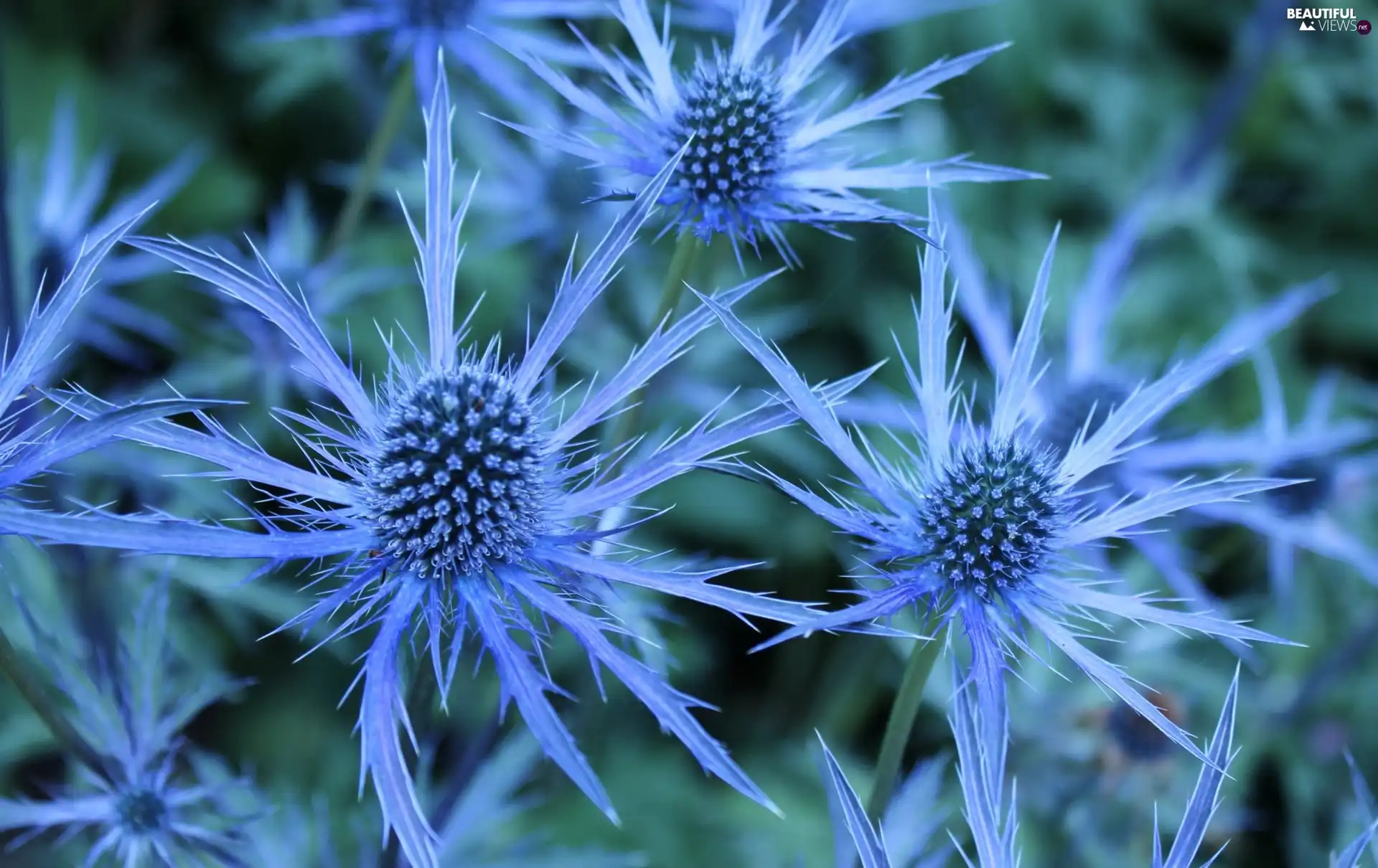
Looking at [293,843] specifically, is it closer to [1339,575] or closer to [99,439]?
[99,439]

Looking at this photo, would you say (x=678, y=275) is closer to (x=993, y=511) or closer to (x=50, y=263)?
(x=993, y=511)

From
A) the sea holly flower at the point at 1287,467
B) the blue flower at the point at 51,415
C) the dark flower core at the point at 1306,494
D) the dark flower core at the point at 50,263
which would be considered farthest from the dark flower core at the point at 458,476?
the dark flower core at the point at 1306,494

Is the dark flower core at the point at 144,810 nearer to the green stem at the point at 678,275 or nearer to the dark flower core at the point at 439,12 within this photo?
the green stem at the point at 678,275

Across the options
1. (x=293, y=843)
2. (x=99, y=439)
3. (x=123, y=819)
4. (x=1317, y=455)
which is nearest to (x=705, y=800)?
(x=293, y=843)

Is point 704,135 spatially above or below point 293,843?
above

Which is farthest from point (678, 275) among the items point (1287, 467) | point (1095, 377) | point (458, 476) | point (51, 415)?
point (1287, 467)

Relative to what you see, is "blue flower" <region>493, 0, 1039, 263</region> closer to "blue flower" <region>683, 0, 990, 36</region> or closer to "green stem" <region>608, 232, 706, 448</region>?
"green stem" <region>608, 232, 706, 448</region>

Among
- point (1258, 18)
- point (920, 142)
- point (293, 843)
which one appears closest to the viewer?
point (293, 843)
